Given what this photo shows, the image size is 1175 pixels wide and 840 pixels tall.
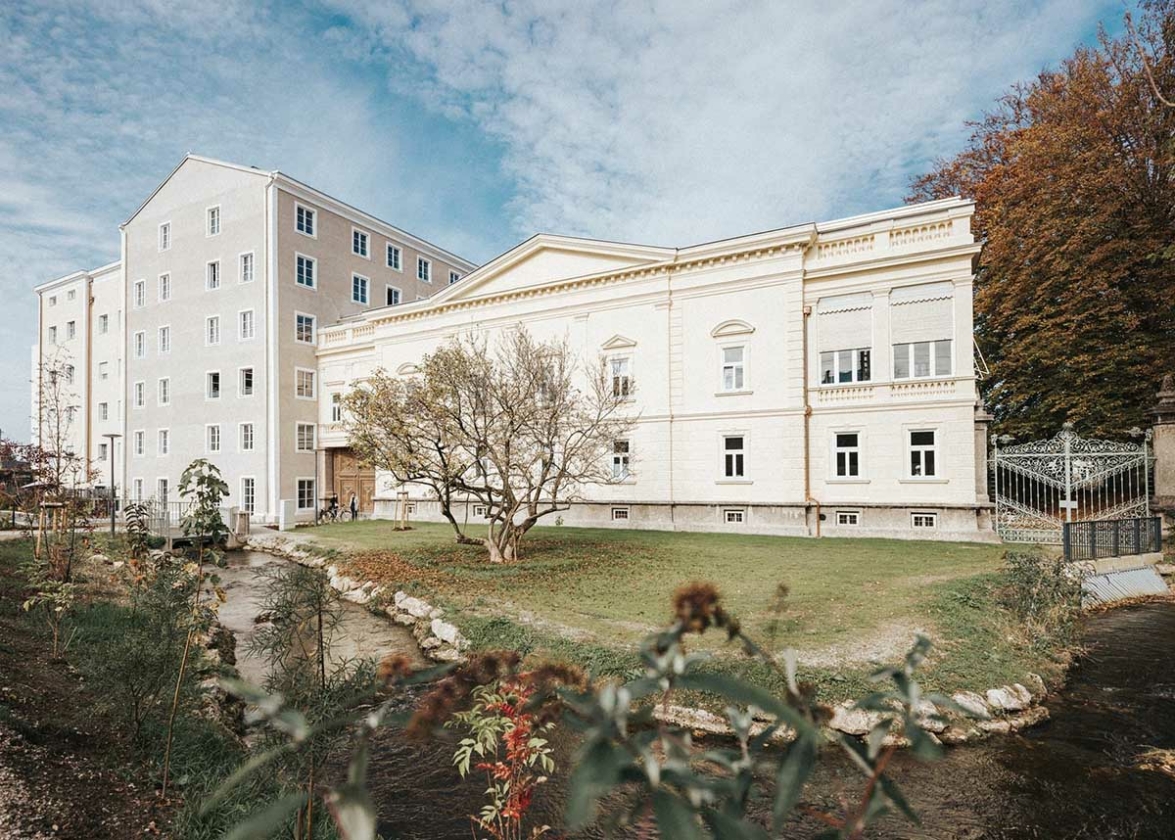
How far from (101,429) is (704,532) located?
136 ft

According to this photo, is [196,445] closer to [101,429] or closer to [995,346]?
[101,429]

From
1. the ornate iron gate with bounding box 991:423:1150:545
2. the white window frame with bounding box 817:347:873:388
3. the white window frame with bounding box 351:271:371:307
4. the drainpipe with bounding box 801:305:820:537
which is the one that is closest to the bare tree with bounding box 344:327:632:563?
the drainpipe with bounding box 801:305:820:537

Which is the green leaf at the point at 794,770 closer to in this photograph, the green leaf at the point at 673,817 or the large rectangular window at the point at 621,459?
the green leaf at the point at 673,817

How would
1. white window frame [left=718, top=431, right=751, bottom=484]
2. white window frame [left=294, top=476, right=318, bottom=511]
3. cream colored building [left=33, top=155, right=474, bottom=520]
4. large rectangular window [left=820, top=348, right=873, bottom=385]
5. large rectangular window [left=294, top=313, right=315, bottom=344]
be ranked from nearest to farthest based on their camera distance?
1. large rectangular window [left=820, top=348, right=873, bottom=385]
2. white window frame [left=718, top=431, right=751, bottom=484]
3. cream colored building [left=33, top=155, right=474, bottom=520]
4. white window frame [left=294, top=476, right=318, bottom=511]
5. large rectangular window [left=294, top=313, right=315, bottom=344]

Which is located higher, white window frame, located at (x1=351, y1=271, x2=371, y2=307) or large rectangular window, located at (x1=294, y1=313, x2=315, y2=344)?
white window frame, located at (x1=351, y1=271, x2=371, y2=307)

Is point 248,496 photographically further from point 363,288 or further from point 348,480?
point 363,288

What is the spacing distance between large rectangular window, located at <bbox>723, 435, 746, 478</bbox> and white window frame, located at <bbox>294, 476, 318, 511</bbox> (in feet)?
69.4

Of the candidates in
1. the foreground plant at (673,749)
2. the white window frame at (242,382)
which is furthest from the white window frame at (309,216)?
the foreground plant at (673,749)

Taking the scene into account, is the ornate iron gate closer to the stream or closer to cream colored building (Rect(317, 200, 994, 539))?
cream colored building (Rect(317, 200, 994, 539))

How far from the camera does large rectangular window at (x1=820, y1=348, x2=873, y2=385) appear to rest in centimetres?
2062

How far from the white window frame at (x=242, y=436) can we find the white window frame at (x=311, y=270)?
7.47m

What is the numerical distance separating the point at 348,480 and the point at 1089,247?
3384 centimetres

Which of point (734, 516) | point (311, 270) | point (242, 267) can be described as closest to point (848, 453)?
point (734, 516)

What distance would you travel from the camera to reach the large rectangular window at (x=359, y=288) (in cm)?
3353
